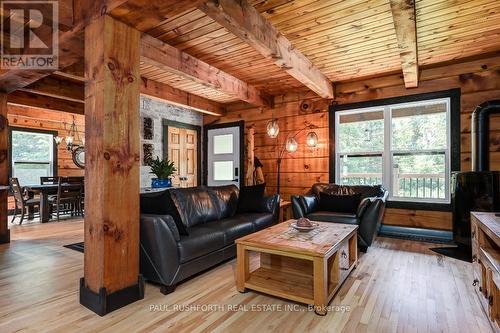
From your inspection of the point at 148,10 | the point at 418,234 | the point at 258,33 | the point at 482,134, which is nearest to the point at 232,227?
the point at 258,33

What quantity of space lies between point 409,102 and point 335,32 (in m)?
2.00

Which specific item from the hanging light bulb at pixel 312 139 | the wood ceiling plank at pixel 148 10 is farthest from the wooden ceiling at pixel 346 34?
the hanging light bulb at pixel 312 139

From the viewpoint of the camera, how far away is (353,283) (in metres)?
2.45

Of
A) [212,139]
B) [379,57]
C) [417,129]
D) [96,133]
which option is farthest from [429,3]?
[212,139]

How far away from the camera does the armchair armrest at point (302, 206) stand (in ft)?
12.4

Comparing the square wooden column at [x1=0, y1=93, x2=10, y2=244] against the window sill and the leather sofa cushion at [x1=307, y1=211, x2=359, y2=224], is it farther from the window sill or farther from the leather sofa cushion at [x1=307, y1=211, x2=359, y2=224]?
the window sill

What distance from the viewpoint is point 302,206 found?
3812 millimetres

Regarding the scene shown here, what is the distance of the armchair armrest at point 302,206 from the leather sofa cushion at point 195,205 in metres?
1.09

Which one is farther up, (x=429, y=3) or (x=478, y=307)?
(x=429, y=3)

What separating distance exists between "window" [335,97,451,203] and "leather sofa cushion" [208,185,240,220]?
6.44ft

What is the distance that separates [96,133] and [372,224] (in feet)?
10.1

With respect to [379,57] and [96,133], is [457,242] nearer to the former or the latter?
[379,57]

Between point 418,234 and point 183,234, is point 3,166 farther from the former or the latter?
point 418,234

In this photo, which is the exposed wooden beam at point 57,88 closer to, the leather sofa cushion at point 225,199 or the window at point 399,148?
the leather sofa cushion at point 225,199
